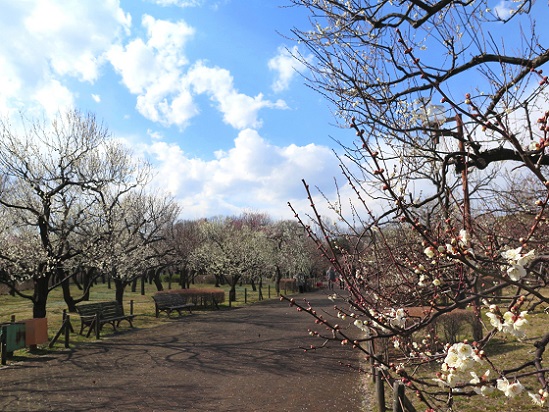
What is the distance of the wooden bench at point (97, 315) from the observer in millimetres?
12898

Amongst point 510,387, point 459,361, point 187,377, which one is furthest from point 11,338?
point 510,387

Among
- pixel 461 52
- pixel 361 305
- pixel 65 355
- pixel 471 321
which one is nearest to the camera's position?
pixel 361 305

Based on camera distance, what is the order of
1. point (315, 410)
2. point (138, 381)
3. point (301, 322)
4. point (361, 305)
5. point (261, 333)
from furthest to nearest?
point (301, 322) → point (261, 333) → point (138, 381) → point (315, 410) → point (361, 305)

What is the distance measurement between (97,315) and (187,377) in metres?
5.67

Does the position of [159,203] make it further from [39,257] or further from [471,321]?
[471,321]

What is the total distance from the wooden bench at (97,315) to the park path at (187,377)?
0.88 m

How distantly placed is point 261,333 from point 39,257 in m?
8.18

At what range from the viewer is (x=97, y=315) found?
12586 millimetres

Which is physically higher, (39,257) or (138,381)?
(39,257)

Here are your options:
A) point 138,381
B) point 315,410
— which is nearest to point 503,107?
point 315,410

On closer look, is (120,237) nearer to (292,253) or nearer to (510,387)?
(510,387)

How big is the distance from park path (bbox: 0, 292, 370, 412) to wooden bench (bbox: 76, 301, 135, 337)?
878mm

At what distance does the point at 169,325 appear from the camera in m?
15.5

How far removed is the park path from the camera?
264 inches
